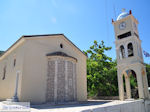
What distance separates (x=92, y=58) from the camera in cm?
2577

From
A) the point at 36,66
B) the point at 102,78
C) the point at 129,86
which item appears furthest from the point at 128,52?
the point at 36,66

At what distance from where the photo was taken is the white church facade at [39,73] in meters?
10.6

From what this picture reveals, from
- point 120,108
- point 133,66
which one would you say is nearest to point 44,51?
point 120,108

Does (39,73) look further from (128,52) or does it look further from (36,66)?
(128,52)

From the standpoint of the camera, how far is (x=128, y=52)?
1473 cm

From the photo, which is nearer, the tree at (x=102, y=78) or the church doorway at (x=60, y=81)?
the church doorway at (x=60, y=81)

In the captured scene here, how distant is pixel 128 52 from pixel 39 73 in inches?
420

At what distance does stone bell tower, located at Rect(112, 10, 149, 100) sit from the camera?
13.7 metres

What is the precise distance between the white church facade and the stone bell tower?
20.0ft

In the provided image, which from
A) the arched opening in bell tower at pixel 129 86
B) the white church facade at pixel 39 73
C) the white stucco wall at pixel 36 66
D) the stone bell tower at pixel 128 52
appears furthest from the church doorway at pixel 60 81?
the arched opening in bell tower at pixel 129 86

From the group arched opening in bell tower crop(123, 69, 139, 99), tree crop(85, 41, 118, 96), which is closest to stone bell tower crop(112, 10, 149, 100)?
arched opening in bell tower crop(123, 69, 139, 99)

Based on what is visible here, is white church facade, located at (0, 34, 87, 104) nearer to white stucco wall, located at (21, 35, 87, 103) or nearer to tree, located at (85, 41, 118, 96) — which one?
white stucco wall, located at (21, 35, 87, 103)

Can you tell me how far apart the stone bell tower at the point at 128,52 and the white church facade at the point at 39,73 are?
20.0 feet

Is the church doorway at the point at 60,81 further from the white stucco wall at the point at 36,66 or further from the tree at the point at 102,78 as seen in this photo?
the tree at the point at 102,78
